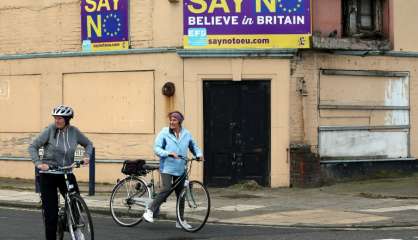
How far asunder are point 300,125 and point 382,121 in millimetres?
2541

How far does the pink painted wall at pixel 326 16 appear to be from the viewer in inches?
693

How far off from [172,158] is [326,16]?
799 centimetres

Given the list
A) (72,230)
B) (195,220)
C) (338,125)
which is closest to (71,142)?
(72,230)

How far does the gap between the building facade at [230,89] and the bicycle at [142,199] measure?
5.65m

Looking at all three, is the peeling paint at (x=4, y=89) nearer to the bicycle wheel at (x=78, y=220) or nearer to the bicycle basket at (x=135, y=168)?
the bicycle basket at (x=135, y=168)

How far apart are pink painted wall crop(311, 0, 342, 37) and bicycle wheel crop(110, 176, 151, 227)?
24.5 ft

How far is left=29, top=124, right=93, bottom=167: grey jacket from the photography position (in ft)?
30.0

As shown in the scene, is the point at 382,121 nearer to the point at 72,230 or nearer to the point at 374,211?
the point at 374,211

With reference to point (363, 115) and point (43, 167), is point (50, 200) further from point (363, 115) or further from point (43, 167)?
point (363, 115)

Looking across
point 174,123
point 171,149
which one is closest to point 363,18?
point 174,123

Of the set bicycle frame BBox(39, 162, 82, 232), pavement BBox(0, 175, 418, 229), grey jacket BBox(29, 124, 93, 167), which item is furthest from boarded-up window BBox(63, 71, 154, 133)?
bicycle frame BBox(39, 162, 82, 232)

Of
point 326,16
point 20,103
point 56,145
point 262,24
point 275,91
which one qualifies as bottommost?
point 56,145

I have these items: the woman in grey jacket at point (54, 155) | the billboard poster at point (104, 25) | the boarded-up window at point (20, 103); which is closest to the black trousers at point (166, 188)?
the woman in grey jacket at point (54, 155)

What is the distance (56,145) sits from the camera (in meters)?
9.16
